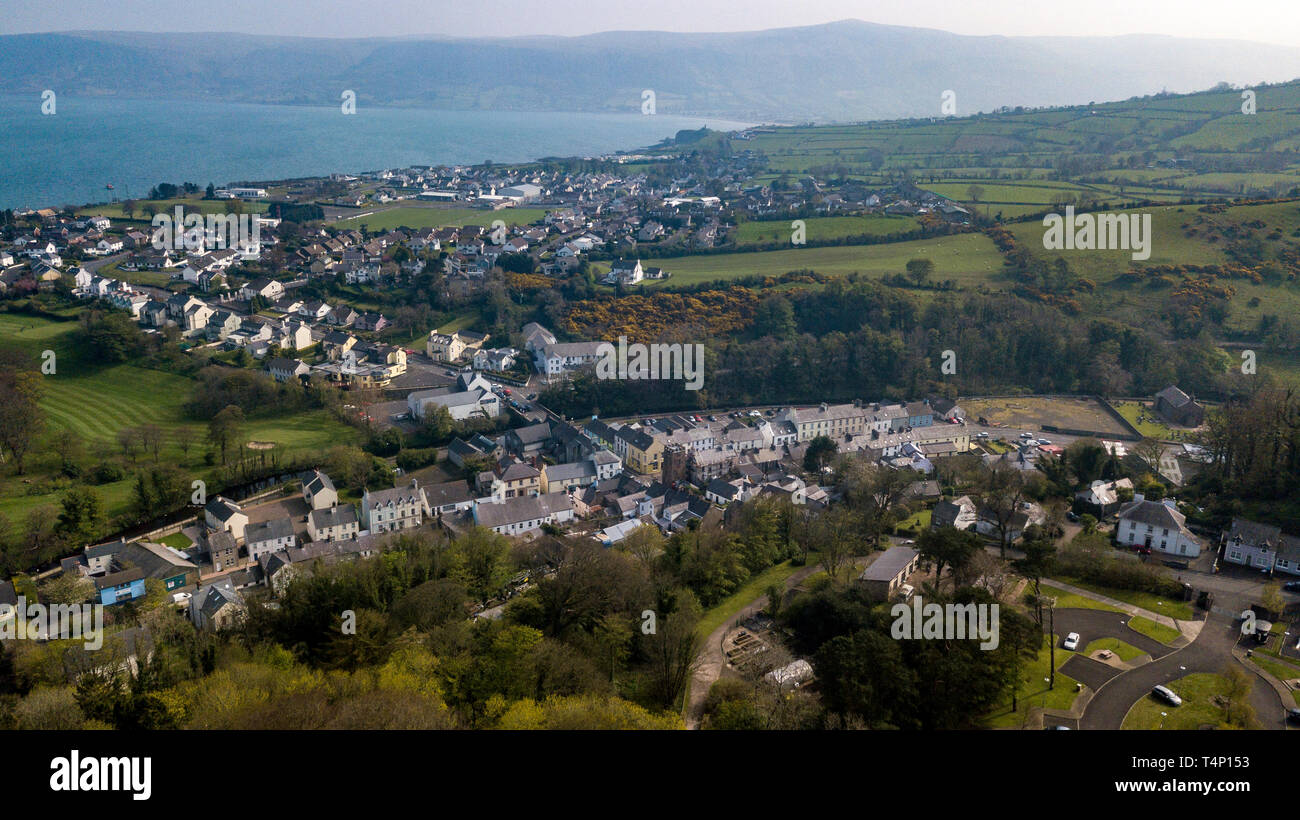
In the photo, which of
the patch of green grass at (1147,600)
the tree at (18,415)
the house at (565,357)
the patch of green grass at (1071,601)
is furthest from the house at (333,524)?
the patch of green grass at (1147,600)

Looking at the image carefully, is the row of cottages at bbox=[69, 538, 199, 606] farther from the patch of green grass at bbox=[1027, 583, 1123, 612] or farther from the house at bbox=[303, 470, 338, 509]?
the patch of green grass at bbox=[1027, 583, 1123, 612]

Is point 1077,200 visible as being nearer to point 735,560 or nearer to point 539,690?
point 735,560

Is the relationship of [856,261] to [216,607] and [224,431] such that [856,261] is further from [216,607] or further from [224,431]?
[216,607]

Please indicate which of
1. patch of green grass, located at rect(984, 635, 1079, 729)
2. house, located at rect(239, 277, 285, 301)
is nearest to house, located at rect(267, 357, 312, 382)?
house, located at rect(239, 277, 285, 301)

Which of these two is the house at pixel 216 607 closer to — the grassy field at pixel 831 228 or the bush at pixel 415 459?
the bush at pixel 415 459

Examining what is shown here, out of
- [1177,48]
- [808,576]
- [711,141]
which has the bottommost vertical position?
[808,576]

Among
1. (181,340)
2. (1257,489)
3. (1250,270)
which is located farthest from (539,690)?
(1250,270)
